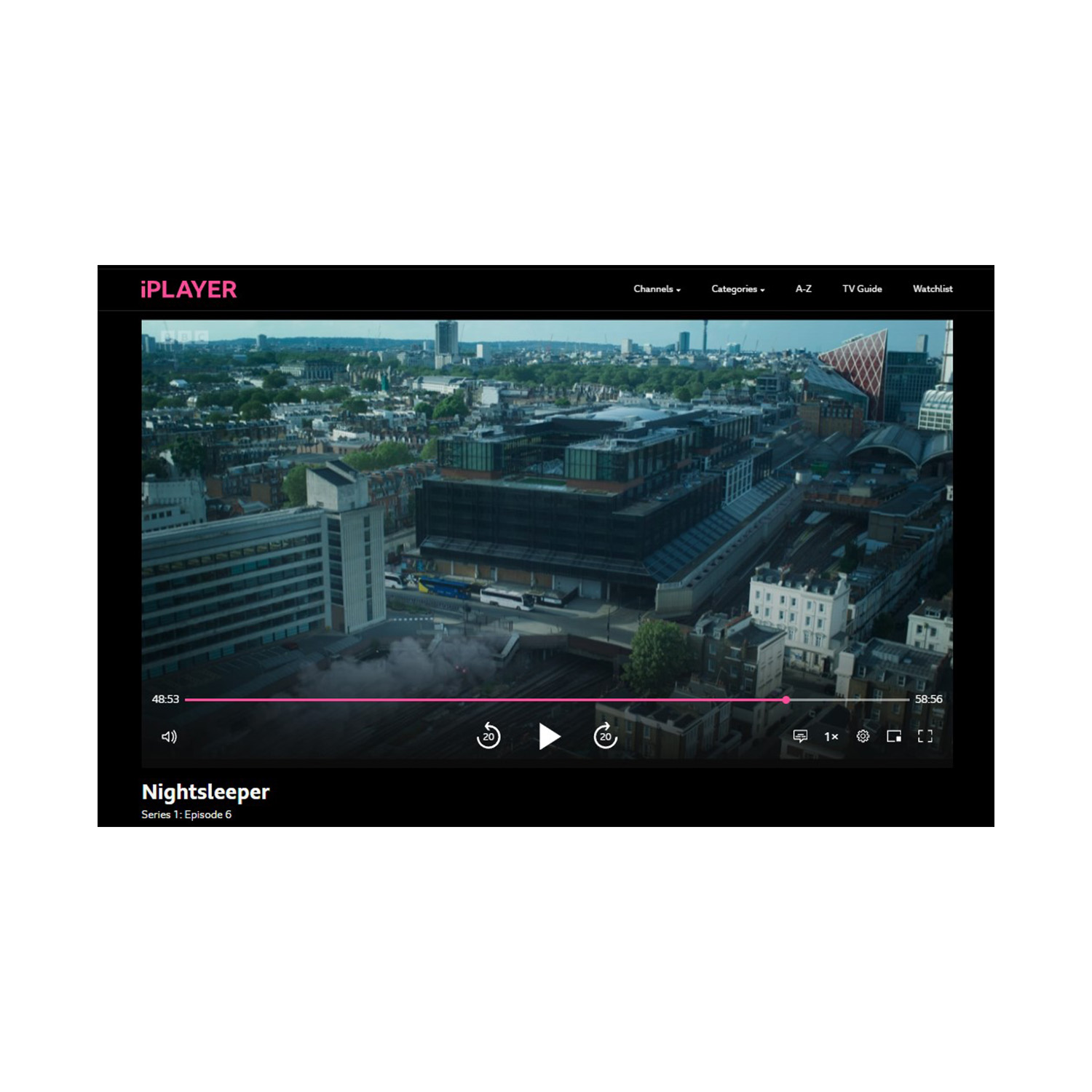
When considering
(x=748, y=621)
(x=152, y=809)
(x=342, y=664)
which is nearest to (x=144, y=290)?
(x=342, y=664)

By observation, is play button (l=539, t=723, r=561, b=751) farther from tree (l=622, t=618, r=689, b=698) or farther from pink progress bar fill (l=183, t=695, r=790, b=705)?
tree (l=622, t=618, r=689, b=698)

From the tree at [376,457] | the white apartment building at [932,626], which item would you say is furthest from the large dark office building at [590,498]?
the white apartment building at [932,626]

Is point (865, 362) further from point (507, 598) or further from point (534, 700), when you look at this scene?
point (534, 700)

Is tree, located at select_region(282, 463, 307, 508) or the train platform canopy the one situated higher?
the train platform canopy

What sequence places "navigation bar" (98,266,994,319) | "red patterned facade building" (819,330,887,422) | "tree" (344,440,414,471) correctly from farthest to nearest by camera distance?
"tree" (344,440,414,471) < "red patterned facade building" (819,330,887,422) < "navigation bar" (98,266,994,319)

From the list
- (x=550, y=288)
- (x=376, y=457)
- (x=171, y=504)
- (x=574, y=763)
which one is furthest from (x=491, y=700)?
(x=550, y=288)

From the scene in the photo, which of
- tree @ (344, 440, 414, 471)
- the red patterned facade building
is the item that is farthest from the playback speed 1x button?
the red patterned facade building

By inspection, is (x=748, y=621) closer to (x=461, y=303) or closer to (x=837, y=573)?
(x=837, y=573)

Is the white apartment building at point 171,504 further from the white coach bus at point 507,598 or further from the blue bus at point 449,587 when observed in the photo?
the white coach bus at point 507,598
